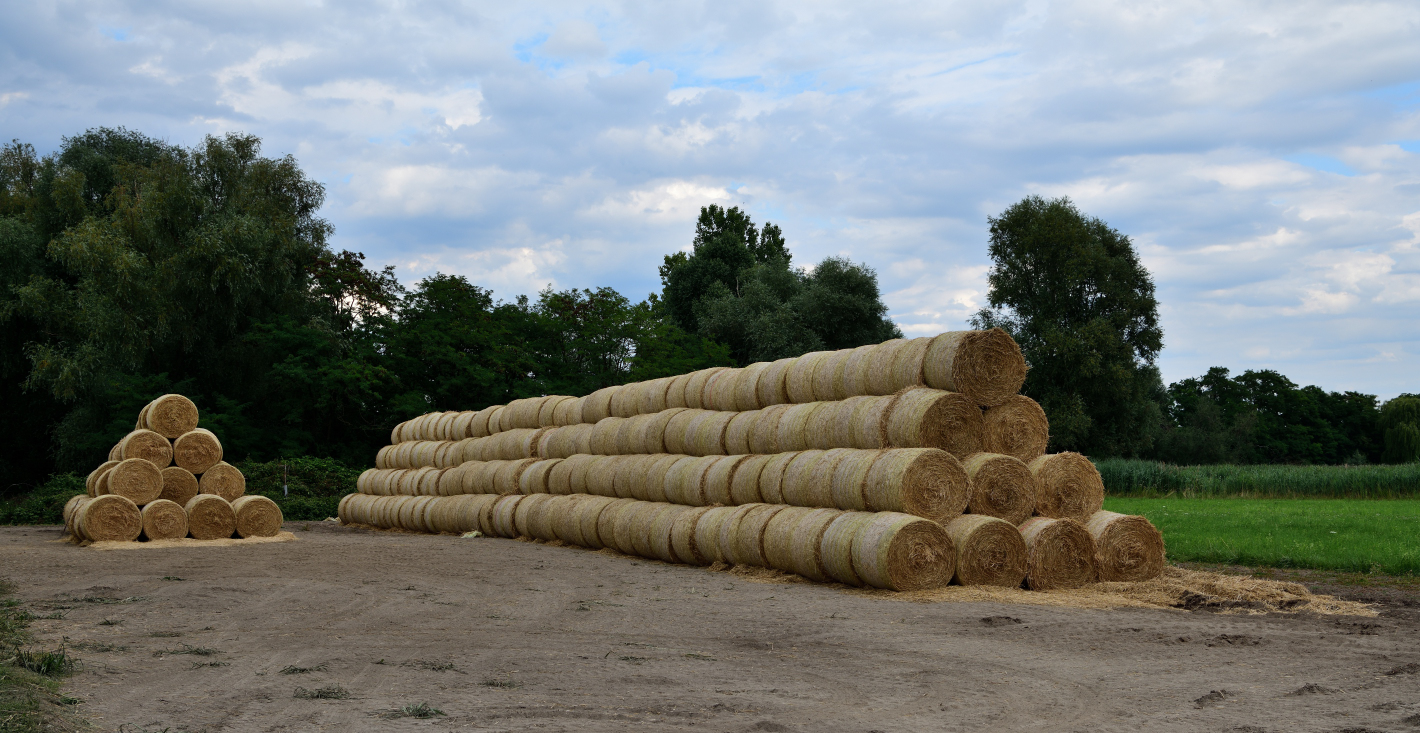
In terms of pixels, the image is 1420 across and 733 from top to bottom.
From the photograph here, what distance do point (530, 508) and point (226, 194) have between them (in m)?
21.3

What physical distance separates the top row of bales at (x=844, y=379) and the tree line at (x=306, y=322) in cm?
1569

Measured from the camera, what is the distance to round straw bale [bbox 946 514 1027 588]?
35.7 ft

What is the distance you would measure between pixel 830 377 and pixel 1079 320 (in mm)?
36078

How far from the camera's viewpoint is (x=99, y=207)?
34406mm

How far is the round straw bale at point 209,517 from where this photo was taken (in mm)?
18172

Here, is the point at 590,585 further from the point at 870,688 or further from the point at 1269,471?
the point at 1269,471

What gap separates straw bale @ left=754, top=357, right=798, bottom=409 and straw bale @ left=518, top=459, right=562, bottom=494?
5.98m

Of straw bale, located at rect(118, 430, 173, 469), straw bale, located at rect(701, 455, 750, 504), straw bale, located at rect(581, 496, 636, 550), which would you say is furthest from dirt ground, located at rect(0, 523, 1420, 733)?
straw bale, located at rect(118, 430, 173, 469)

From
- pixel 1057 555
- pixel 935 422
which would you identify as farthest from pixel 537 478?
pixel 1057 555

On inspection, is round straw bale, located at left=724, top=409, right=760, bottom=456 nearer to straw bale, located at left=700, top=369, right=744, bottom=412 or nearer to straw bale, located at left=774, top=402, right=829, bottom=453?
straw bale, located at left=700, top=369, right=744, bottom=412

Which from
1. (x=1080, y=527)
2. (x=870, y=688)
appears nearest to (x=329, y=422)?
(x=1080, y=527)

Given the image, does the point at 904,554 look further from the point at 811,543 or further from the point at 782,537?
the point at 782,537

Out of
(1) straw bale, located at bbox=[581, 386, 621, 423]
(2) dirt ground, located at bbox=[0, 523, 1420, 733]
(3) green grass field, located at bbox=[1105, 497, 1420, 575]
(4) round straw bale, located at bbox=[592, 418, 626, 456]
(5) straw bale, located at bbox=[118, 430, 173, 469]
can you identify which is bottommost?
(2) dirt ground, located at bbox=[0, 523, 1420, 733]

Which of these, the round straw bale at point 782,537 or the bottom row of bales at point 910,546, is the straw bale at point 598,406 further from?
the round straw bale at point 782,537
